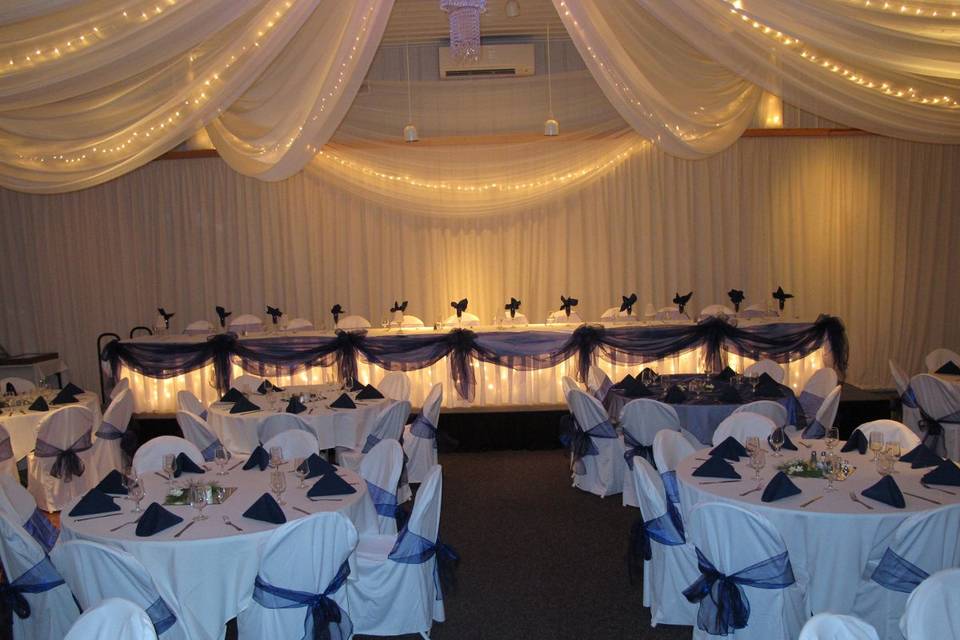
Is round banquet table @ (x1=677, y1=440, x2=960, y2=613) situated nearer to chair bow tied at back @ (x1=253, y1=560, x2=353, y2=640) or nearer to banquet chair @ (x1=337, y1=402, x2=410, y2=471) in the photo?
chair bow tied at back @ (x1=253, y1=560, x2=353, y2=640)

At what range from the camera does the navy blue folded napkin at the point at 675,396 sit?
6074mm

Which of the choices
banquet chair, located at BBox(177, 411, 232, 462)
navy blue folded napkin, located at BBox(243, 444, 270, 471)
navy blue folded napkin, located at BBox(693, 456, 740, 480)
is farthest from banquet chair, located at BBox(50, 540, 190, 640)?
navy blue folded napkin, located at BBox(693, 456, 740, 480)

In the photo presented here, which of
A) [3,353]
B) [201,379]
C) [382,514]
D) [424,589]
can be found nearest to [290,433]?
[382,514]

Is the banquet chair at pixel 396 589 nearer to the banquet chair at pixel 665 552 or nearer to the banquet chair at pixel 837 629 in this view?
the banquet chair at pixel 665 552

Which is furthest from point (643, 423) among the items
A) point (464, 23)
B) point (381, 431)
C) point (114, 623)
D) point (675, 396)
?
point (114, 623)

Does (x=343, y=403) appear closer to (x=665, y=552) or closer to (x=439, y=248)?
(x=665, y=552)

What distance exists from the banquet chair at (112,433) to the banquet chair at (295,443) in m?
2.07

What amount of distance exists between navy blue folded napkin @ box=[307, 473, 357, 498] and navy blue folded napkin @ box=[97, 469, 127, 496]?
3.20 ft

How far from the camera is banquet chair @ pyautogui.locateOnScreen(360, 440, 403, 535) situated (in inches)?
180

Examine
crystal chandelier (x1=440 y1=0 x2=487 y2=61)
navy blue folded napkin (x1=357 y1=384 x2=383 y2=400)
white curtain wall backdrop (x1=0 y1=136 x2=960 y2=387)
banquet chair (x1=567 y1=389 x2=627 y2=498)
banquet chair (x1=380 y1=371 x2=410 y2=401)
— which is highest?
crystal chandelier (x1=440 y1=0 x2=487 y2=61)

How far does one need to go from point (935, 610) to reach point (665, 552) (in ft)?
5.61

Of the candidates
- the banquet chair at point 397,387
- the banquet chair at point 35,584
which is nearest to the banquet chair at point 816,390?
the banquet chair at point 397,387

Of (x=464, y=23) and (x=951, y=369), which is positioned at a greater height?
(x=464, y=23)

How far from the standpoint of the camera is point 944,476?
12.7 ft
